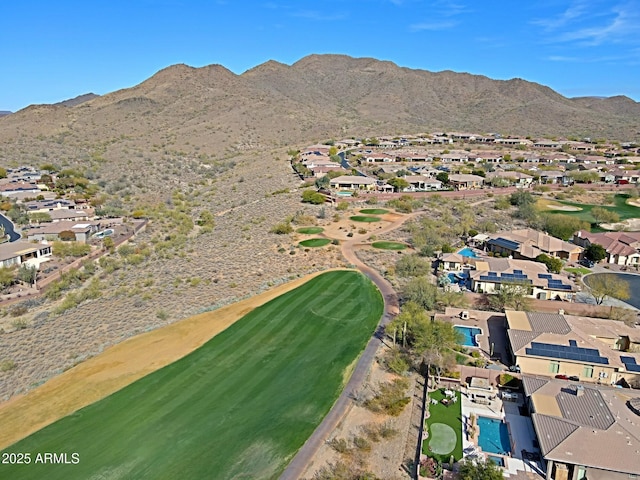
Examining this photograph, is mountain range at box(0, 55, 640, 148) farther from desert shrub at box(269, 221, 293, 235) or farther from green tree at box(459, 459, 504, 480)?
green tree at box(459, 459, 504, 480)

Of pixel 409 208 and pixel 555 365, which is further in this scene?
pixel 409 208

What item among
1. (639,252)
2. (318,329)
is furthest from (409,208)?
(318,329)

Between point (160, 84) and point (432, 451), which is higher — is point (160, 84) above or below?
above

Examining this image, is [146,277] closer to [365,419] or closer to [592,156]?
[365,419]

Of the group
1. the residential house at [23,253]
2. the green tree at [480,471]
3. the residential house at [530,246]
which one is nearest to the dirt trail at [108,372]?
the green tree at [480,471]

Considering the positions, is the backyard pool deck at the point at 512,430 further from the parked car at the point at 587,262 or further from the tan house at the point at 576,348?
the parked car at the point at 587,262

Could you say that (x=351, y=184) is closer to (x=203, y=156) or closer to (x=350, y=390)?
(x=203, y=156)
